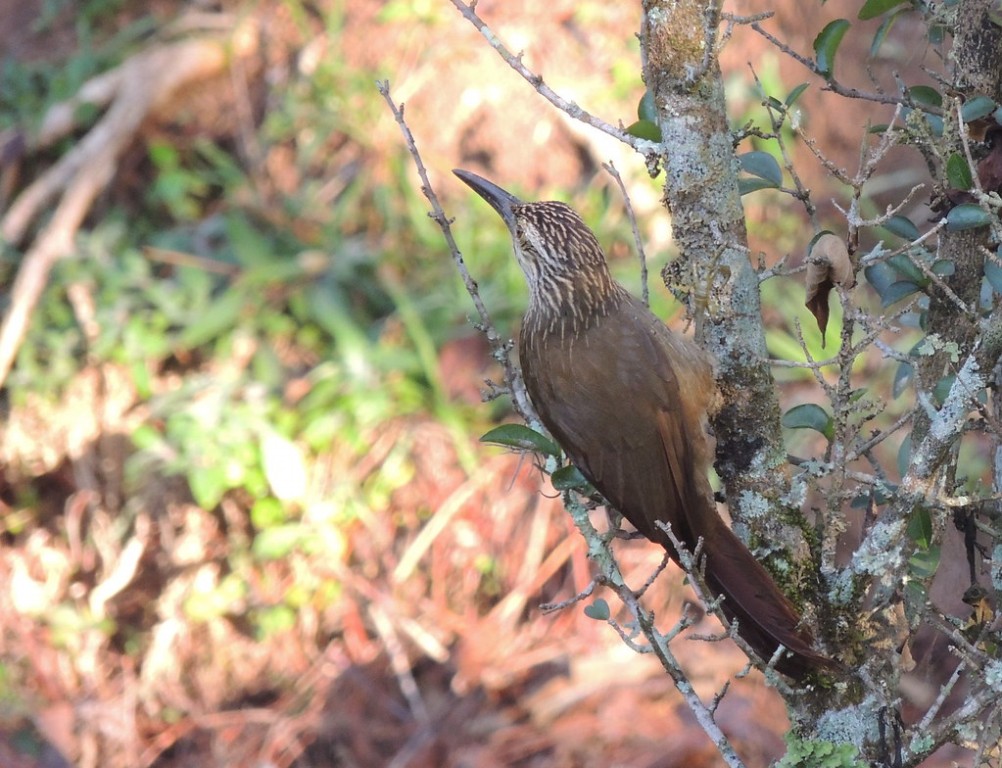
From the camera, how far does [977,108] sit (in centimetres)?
165

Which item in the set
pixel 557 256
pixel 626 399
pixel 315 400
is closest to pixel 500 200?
pixel 557 256

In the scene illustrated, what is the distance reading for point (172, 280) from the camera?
16.8 feet

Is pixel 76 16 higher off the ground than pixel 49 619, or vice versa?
pixel 76 16

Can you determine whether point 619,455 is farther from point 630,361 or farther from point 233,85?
point 233,85

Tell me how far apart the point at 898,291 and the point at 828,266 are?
0.30m

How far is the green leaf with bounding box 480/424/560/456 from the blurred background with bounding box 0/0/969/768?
6.67ft

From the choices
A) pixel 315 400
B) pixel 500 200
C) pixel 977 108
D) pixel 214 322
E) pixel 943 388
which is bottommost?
pixel 943 388

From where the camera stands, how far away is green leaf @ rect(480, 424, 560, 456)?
1907 millimetres

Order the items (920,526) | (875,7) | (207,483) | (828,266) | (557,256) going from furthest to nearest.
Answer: (207,483) < (557,256) < (875,7) < (920,526) < (828,266)

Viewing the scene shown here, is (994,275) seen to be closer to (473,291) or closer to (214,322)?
(473,291)

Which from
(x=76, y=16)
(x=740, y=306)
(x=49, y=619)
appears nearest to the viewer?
(x=740, y=306)

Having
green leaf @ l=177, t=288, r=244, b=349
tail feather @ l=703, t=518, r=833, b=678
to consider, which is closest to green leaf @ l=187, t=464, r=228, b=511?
green leaf @ l=177, t=288, r=244, b=349

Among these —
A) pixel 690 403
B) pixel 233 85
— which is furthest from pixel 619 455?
pixel 233 85

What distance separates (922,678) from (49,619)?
3350 millimetres
